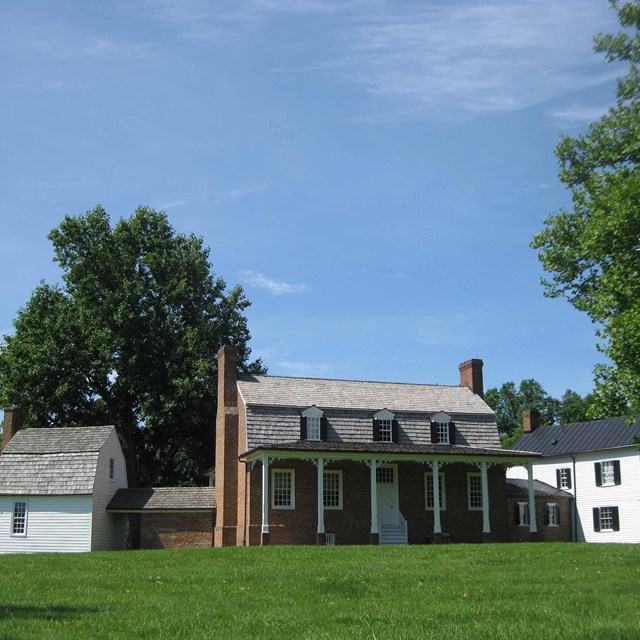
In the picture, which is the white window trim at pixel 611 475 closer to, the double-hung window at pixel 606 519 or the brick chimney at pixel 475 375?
the double-hung window at pixel 606 519

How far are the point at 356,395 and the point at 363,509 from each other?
5.49m

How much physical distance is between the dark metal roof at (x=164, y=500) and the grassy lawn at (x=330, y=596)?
13716 mm

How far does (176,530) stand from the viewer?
36969 millimetres

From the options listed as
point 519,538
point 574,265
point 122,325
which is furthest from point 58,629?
point 122,325

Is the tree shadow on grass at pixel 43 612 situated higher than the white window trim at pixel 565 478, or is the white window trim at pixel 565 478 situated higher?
the white window trim at pixel 565 478

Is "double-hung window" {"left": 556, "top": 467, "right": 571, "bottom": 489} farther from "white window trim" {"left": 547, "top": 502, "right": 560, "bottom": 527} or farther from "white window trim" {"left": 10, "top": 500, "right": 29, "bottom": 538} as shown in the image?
"white window trim" {"left": 10, "top": 500, "right": 29, "bottom": 538}

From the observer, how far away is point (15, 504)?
3728 centimetres

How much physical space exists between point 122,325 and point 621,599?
3673 cm

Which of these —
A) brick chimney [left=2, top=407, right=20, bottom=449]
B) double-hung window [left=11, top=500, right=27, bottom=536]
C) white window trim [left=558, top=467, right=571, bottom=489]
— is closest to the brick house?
double-hung window [left=11, top=500, right=27, bottom=536]

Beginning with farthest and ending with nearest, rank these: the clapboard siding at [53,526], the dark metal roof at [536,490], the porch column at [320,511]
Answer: the dark metal roof at [536,490] < the clapboard siding at [53,526] < the porch column at [320,511]

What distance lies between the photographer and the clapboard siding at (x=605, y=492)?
42531mm

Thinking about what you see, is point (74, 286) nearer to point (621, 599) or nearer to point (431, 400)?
point (431, 400)

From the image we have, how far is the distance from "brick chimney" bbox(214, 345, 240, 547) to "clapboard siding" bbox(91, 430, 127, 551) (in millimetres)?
4991

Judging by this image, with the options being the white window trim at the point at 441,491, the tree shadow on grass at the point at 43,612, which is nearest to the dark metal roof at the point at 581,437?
the white window trim at the point at 441,491
